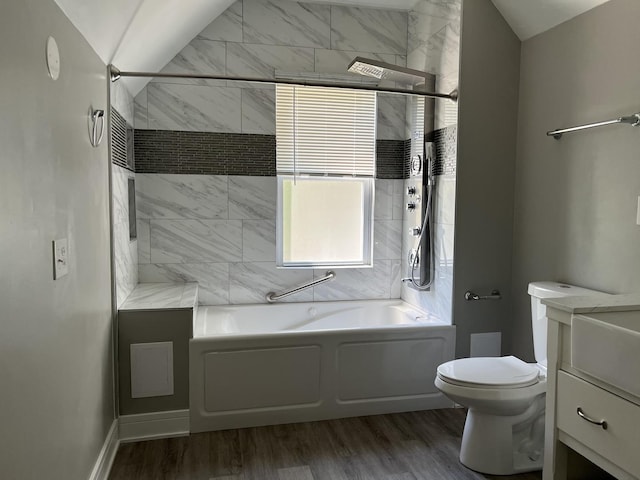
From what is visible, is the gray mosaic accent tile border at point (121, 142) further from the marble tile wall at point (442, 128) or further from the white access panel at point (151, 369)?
the marble tile wall at point (442, 128)

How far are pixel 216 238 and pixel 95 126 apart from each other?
4.52ft

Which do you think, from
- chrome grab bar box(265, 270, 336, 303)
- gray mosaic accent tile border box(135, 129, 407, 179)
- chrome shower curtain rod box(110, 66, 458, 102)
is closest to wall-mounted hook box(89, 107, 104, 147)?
chrome shower curtain rod box(110, 66, 458, 102)

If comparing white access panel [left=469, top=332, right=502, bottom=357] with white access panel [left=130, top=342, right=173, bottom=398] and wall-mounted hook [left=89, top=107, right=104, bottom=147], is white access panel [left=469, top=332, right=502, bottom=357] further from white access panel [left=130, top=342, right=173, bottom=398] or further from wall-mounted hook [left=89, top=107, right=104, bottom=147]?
wall-mounted hook [left=89, top=107, right=104, bottom=147]

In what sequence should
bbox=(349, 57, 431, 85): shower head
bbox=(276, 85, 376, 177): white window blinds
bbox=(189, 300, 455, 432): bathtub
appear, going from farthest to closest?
bbox=(276, 85, 376, 177): white window blinds < bbox=(349, 57, 431, 85): shower head < bbox=(189, 300, 455, 432): bathtub

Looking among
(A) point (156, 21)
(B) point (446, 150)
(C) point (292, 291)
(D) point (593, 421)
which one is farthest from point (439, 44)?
(D) point (593, 421)

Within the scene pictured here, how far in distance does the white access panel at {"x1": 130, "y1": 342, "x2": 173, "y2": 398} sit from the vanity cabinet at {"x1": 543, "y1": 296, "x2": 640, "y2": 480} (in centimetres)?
186

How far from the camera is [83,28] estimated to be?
72.3 inches

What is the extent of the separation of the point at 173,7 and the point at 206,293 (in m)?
1.82

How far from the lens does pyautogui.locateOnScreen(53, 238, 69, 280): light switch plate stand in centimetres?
152

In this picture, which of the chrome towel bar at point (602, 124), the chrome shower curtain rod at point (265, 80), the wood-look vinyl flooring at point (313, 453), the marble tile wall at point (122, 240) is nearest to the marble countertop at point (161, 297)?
the marble tile wall at point (122, 240)

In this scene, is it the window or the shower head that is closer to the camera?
the shower head

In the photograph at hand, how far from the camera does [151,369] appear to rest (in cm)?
258

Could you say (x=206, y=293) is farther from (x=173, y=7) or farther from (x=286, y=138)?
(x=173, y=7)

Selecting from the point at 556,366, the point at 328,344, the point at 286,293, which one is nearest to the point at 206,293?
the point at 286,293
